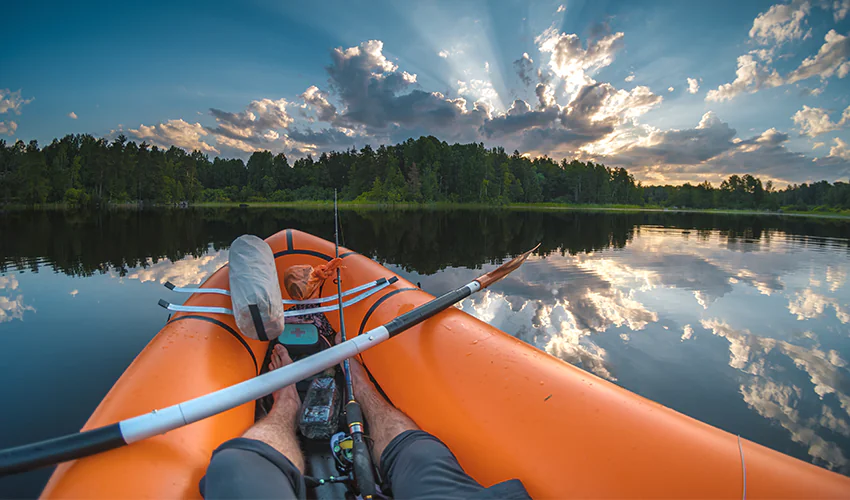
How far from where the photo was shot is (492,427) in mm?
1785

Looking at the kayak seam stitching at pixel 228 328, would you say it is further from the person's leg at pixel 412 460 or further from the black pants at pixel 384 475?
the black pants at pixel 384 475

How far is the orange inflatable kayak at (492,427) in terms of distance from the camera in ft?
4.24

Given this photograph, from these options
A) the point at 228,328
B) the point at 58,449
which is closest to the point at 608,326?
the point at 228,328

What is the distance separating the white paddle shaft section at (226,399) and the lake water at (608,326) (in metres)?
1.94

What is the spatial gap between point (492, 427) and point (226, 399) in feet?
4.27

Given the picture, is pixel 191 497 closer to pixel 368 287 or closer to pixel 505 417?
pixel 505 417

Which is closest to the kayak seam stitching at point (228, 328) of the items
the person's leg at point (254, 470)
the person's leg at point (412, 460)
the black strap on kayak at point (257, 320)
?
the black strap on kayak at point (257, 320)

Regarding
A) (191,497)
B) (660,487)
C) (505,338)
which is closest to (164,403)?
(191,497)

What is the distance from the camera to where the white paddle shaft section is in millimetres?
1362

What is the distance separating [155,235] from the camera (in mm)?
15875

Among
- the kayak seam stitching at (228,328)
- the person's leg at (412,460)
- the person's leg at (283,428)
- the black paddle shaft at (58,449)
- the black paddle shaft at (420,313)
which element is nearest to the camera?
the black paddle shaft at (58,449)

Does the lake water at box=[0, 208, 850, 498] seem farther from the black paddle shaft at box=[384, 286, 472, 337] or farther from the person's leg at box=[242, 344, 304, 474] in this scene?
the black paddle shaft at box=[384, 286, 472, 337]

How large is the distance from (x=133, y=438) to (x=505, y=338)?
1.97m

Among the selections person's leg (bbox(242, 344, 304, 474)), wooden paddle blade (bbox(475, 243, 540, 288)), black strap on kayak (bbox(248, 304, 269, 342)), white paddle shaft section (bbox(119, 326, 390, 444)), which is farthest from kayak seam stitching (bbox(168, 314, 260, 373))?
wooden paddle blade (bbox(475, 243, 540, 288))
